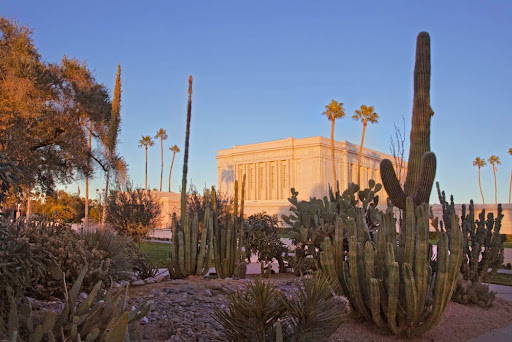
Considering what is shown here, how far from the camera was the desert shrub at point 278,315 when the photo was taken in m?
3.90

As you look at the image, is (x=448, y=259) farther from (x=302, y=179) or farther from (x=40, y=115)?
(x=302, y=179)

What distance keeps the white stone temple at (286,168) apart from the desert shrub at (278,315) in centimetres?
5066

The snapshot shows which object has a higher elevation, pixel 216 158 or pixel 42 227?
pixel 216 158

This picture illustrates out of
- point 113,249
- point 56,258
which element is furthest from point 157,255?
point 56,258

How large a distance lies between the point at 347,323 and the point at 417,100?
6.66 metres

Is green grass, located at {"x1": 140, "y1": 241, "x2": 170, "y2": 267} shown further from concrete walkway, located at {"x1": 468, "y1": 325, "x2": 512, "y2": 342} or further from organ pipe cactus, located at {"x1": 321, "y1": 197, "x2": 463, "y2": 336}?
concrete walkway, located at {"x1": 468, "y1": 325, "x2": 512, "y2": 342}

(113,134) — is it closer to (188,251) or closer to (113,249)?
(188,251)

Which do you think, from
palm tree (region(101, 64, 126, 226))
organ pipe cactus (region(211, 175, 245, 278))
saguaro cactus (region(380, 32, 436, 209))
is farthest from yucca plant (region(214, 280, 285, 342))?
palm tree (region(101, 64, 126, 226))

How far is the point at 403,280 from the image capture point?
5.76 meters

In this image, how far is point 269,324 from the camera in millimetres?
3982

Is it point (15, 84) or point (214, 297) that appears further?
point (15, 84)

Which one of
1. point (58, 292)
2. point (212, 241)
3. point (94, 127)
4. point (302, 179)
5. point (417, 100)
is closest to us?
point (58, 292)

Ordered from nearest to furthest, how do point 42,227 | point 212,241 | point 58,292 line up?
point 58,292
point 42,227
point 212,241

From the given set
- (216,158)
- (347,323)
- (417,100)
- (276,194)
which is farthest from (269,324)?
(216,158)
